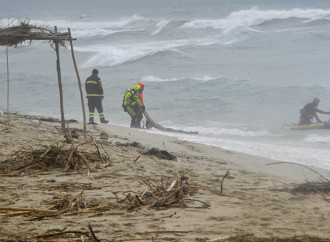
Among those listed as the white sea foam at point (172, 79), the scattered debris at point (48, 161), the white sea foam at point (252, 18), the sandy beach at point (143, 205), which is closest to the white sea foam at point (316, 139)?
the sandy beach at point (143, 205)

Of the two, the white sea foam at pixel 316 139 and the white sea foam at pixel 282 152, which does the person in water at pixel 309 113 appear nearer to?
the white sea foam at pixel 316 139

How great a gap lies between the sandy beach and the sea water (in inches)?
180

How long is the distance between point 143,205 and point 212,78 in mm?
21889

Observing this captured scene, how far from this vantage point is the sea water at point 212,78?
15930 millimetres

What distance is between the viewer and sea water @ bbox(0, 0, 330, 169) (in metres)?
15.9

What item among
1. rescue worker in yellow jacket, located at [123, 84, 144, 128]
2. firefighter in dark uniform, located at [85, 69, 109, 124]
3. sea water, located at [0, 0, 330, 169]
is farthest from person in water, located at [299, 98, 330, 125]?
firefighter in dark uniform, located at [85, 69, 109, 124]

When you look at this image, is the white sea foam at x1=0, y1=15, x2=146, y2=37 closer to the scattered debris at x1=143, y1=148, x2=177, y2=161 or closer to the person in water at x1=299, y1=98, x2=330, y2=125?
the person in water at x1=299, y1=98, x2=330, y2=125

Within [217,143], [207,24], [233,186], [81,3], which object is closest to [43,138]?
[233,186]

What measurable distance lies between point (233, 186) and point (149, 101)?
15.9 meters

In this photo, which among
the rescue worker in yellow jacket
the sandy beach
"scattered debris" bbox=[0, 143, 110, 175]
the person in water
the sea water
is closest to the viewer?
the sandy beach

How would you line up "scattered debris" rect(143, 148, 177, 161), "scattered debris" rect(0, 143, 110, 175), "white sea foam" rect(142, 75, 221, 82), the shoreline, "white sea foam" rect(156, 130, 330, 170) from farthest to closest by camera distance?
1. "white sea foam" rect(142, 75, 221, 82)
2. "white sea foam" rect(156, 130, 330, 170)
3. the shoreline
4. "scattered debris" rect(143, 148, 177, 161)
5. "scattered debris" rect(0, 143, 110, 175)

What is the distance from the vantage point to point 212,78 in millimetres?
26156

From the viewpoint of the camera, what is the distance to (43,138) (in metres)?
8.76

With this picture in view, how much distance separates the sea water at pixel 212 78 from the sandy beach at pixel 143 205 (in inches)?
180
